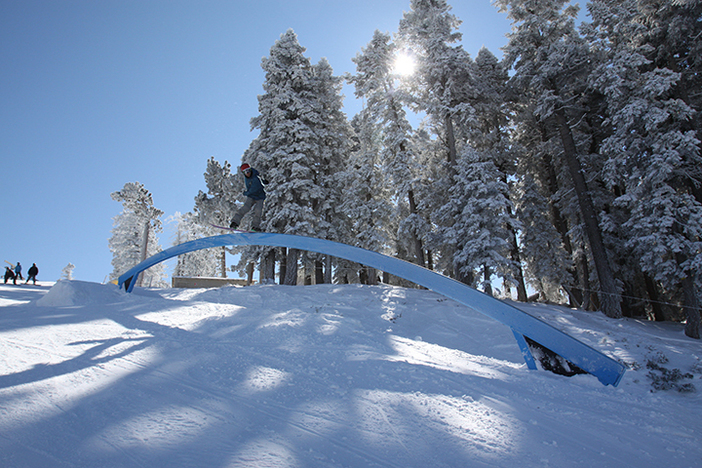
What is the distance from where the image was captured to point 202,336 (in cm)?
532

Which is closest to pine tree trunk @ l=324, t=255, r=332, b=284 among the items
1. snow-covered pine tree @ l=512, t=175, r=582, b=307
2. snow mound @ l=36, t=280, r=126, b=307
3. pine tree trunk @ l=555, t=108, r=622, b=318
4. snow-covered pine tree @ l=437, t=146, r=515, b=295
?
snow-covered pine tree @ l=437, t=146, r=515, b=295

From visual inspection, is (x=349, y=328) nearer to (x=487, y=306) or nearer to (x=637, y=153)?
(x=487, y=306)

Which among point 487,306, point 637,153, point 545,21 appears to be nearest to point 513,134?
point 545,21

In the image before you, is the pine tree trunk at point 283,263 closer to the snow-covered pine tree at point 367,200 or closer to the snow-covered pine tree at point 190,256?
the snow-covered pine tree at point 367,200

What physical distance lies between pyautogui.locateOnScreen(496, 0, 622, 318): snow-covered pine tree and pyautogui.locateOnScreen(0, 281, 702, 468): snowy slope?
27.0 ft

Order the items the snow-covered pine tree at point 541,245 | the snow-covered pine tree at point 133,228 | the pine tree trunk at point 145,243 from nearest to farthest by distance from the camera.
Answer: the snow-covered pine tree at point 541,245 → the pine tree trunk at point 145,243 → the snow-covered pine tree at point 133,228

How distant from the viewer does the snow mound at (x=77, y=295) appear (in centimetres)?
773

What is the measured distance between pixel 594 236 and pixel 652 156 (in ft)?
11.0

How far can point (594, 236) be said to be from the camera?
13133 mm

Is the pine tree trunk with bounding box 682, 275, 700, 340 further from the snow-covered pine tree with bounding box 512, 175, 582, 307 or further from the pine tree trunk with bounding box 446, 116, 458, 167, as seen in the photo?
the pine tree trunk with bounding box 446, 116, 458, 167

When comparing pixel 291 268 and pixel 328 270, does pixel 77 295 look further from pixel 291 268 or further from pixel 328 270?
pixel 328 270

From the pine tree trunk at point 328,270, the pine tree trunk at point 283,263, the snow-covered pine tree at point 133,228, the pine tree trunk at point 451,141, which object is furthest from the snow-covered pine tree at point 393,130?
the snow-covered pine tree at point 133,228

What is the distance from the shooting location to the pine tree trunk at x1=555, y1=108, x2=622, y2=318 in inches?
495

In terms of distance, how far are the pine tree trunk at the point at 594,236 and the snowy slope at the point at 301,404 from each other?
7.71m
